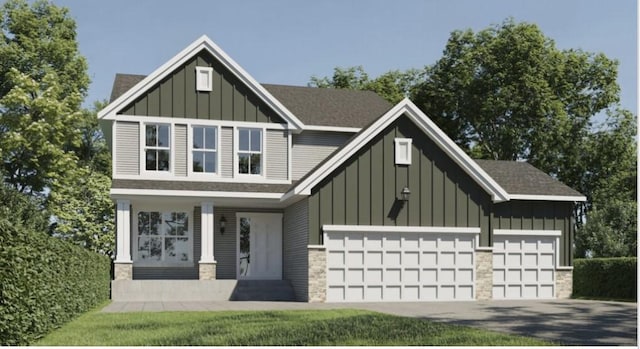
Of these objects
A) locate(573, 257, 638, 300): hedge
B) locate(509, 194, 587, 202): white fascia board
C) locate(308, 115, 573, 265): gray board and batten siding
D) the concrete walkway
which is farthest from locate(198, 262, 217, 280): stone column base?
locate(573, 257, 638, 300): hedge

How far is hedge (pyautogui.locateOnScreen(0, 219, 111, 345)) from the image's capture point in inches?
482

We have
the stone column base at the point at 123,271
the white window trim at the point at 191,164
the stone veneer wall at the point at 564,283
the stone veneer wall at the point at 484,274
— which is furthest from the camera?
the stone veneer wall at the point at 564,283

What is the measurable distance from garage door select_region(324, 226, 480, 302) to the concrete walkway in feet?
3.91

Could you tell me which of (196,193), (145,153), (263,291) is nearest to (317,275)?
(263,291)

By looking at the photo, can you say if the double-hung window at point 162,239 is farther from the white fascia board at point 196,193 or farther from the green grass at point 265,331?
the green grass at point 265,331

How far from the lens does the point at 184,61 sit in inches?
1096

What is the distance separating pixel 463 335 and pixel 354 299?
1177 centimetres

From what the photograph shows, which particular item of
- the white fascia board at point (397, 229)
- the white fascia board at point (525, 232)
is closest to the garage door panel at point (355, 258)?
the white fascia board at point (397, 229)

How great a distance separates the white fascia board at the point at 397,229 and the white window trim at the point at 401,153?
212 centimetres

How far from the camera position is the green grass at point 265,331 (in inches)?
502

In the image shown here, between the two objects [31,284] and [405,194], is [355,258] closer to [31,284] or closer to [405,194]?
[405,194]

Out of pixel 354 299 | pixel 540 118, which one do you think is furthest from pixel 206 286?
pixel 540 118

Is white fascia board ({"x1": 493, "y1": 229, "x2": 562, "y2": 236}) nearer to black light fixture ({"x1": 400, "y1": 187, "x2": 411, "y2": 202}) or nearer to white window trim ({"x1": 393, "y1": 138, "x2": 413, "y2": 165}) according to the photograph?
black light fixture ({"x1": 400, "y1": 187, "x2": 411, "y2": 202})

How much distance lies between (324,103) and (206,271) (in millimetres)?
9290
